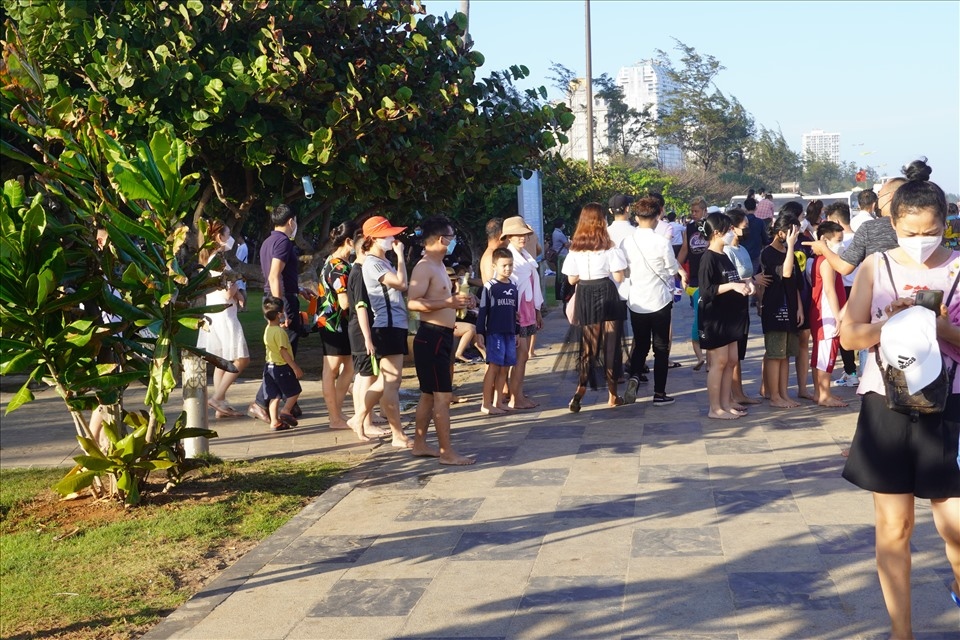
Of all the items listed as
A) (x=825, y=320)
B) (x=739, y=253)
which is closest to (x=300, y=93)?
(x=739, y=253)

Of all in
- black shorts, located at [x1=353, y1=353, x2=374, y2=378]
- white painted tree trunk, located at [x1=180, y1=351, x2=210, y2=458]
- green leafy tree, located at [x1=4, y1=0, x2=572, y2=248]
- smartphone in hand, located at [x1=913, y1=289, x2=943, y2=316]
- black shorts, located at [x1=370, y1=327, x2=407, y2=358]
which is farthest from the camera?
green leafy tree, located at [x1=4, y1=0, x2=572, y2=248]

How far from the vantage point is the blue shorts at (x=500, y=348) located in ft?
31.0

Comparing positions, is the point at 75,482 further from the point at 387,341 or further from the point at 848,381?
the point at 848,381

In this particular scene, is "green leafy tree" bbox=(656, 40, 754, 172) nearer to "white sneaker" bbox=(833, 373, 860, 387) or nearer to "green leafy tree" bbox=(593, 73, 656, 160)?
"green leafy tree" bbox=(593, 73, 656, 160)

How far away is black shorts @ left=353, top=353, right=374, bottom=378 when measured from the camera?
8469 mm

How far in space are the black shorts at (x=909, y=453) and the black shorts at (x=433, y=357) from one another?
3937 millimetres

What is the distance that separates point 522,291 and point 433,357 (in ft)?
8.10

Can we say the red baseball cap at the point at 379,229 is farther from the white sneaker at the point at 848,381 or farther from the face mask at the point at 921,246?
the white sneaker at the point at 848,381

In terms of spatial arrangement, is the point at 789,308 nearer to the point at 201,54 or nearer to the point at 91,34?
Answer: the point at 201,54

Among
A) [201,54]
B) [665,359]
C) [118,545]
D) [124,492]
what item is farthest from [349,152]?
[118,545]

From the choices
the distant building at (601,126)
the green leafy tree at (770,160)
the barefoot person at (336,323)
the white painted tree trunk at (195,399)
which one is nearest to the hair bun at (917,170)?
the barefoot person at (336,323)

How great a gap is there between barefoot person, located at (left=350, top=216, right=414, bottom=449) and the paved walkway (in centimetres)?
51

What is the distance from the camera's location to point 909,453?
159 inches

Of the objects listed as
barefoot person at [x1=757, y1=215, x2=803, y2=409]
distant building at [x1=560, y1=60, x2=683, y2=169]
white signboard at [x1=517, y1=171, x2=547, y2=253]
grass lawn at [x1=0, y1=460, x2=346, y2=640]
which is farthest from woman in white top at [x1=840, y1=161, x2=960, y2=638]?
distant building at [x1=560, y1=60, x2=683, y2=169]
